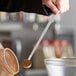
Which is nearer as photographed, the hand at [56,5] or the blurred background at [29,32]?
the hand at [56,5]

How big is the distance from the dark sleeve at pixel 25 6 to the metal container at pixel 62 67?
155 mm

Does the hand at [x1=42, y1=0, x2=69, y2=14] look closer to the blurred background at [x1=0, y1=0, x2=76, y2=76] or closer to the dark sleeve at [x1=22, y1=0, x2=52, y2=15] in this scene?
the dark sleeve at [x1=22, y1=0, x2=52, y2=15]

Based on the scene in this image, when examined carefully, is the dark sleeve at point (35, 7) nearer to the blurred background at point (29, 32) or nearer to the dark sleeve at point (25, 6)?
the dark sleeve at point (25, 6)

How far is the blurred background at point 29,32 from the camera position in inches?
76.7

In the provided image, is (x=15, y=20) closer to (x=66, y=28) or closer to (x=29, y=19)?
(x=29, y=19)

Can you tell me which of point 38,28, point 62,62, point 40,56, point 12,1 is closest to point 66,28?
point 38,28

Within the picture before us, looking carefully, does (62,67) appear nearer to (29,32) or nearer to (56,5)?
(56,5)

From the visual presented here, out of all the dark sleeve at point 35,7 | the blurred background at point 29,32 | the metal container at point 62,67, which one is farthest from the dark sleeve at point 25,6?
the blurred background at point 29,32

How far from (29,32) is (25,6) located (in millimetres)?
1308

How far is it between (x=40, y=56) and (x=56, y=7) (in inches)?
45.5

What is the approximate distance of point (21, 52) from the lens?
77.7 inches

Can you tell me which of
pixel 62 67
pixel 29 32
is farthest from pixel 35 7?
pixel 29 32

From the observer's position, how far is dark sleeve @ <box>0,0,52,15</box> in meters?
0.73

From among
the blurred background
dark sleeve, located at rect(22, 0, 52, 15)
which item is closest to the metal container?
dark sleeve, located at rect(22, 0, 52, 15)
